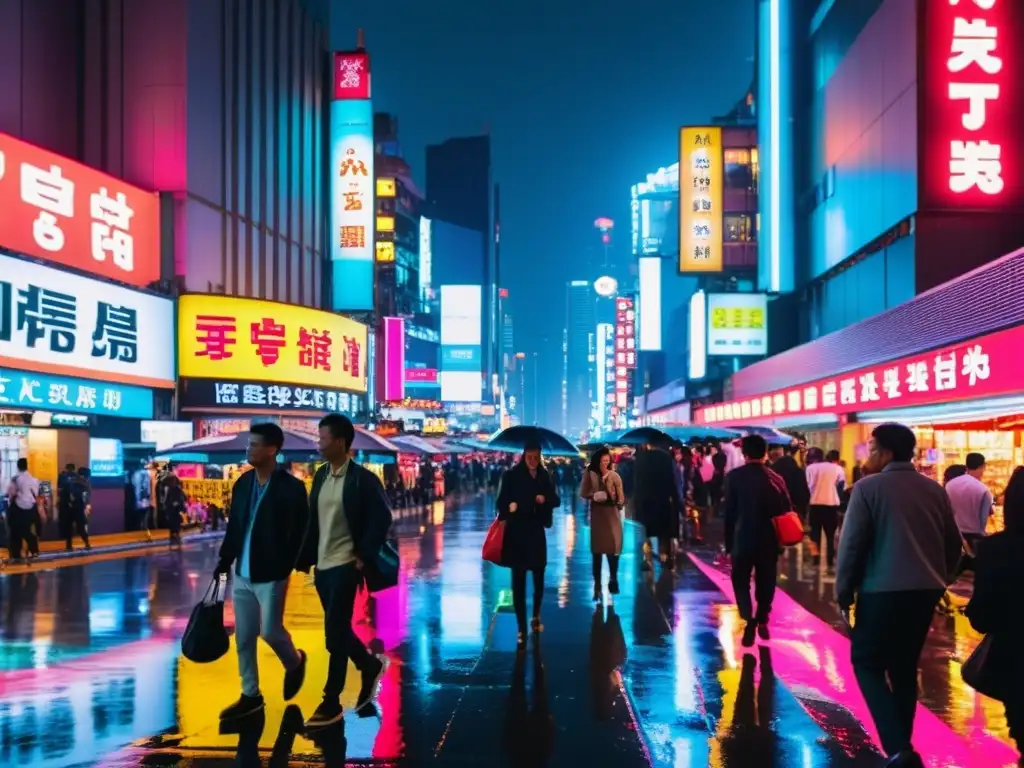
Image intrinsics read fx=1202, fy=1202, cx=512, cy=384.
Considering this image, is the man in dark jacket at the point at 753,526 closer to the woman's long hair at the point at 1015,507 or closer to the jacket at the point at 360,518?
the jacket at the point at 360,518

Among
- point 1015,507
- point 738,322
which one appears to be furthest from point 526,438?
point 738,322

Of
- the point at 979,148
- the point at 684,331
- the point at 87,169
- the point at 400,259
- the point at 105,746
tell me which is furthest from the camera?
the point at 400,259

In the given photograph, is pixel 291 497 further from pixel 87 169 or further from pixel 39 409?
pixel 87 169

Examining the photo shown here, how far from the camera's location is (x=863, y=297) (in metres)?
32.2

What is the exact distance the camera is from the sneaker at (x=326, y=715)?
6.95 meters

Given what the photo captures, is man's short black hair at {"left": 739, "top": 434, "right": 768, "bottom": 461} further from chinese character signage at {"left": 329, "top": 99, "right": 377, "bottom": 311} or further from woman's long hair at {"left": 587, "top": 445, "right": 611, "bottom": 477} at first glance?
chinese character signage at {"left": 329, "top": 99, "right": 377, "bottom": 311}

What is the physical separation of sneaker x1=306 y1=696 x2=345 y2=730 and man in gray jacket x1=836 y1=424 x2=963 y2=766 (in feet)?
9.89

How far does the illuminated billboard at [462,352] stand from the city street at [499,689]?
97.8 m

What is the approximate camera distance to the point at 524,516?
10.5 m

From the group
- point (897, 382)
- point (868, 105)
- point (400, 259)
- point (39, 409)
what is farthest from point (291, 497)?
point (400, 259)

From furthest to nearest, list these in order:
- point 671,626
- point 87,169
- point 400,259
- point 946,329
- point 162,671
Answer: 1. point 400,259
2. point 87,169
3. point 946,329
4. point 671,626
5. point 162,671

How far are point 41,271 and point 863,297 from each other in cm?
2049

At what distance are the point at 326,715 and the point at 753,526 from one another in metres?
4.23

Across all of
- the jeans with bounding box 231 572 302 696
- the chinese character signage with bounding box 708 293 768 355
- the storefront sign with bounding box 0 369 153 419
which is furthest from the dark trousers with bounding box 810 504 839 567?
the chinese character signage with bounding box 708 293 768 355
